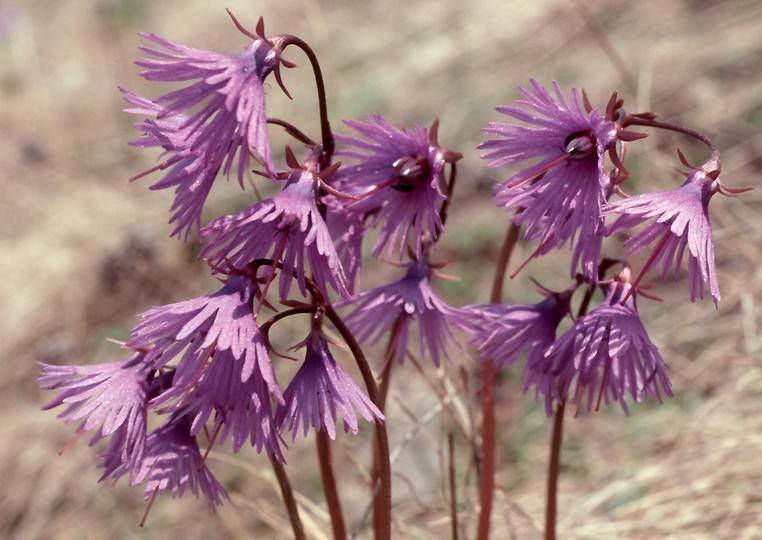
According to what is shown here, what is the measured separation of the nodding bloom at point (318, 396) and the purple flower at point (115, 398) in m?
0.26

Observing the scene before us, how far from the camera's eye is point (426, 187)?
181 cm

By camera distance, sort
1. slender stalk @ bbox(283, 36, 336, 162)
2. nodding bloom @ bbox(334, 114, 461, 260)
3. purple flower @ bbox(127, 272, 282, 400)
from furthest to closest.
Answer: nodding bloom @ bbox(334, 114, 461, 260) < slender stalk @ bbox(283, 36, 336, 162) < purple flower @ bbox(127, 272, 282, 400)

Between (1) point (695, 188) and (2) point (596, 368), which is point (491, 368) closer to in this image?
(2) point (596, 368)

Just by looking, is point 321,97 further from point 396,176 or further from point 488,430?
point 488,430

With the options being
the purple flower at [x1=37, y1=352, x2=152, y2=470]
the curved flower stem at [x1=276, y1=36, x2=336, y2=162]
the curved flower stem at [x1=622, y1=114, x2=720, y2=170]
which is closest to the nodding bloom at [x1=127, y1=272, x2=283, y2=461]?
the purple flower at [x1=37, y1=352, x2=152, y2=470]

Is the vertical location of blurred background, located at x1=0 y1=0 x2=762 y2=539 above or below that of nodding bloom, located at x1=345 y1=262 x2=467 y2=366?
above

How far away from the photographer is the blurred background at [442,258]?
3043mm

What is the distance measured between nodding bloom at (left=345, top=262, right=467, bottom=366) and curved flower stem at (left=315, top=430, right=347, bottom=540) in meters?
0.25

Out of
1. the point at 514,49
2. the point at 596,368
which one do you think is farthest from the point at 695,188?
the point at 514,49

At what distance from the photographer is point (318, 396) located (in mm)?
1568

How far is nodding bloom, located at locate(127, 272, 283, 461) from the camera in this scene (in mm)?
1438

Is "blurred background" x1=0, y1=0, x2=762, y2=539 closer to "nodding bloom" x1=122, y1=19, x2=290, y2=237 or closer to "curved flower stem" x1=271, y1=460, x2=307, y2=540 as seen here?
"curved flower stem" x1=271, y1=460, x2=307, y2=540

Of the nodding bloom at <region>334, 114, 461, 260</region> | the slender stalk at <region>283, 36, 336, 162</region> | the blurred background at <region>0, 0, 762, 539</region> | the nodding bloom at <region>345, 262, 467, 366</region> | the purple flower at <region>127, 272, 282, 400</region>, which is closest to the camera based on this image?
the purple flower at <region>127, 272, 282, 400</region>

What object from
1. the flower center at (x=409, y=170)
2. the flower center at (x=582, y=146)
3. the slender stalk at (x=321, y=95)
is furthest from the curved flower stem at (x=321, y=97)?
the flower center at (x=582, y=146)
